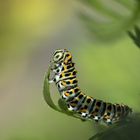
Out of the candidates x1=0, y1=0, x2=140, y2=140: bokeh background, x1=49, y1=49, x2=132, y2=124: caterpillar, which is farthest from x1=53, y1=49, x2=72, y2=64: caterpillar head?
x1=0, y1=0, x2=140, y2=140: bokeh background

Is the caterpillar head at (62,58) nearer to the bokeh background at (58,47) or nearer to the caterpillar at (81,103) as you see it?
the caterpillar at (81,103)

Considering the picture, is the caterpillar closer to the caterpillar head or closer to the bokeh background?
the caterpillar head

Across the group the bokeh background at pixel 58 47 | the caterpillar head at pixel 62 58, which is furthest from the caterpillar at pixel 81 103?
the bokeh background at pixel 58 47

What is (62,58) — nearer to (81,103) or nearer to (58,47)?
(81,103)

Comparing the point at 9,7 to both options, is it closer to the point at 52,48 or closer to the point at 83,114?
the point at 52,48

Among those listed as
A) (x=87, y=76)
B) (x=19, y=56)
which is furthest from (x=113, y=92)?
(x=19, y=56)
